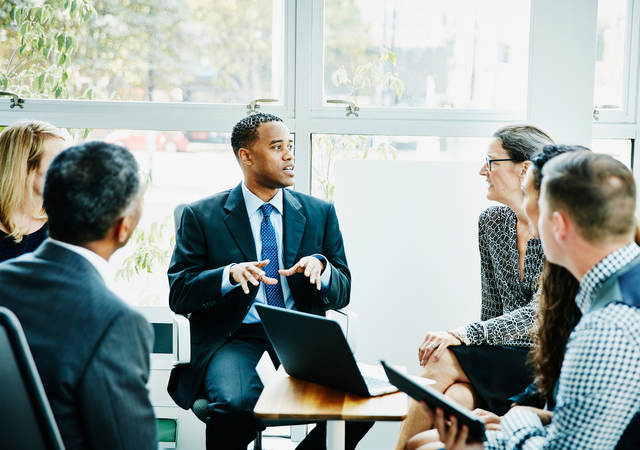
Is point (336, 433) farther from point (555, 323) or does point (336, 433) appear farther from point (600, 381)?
point (600, 381)

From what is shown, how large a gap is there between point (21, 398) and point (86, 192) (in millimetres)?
428

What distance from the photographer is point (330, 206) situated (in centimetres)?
312

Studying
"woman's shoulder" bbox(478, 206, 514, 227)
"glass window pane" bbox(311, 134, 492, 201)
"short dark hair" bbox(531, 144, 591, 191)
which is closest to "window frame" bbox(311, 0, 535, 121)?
"glass window pane" bbox(311, 134, 492, 201)

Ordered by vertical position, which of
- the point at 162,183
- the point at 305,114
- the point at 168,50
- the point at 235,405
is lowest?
the point at 235,405

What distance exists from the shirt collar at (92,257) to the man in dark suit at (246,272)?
1072 mm

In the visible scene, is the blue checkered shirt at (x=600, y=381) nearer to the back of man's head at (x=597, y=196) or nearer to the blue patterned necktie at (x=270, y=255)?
the back of man's head at (x=597, y=196)

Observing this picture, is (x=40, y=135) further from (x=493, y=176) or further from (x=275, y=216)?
(x=493, y=176)

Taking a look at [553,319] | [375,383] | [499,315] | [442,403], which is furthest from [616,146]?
[442,403]

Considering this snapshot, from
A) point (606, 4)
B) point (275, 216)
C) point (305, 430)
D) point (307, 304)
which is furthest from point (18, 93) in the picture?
point (606, 4)

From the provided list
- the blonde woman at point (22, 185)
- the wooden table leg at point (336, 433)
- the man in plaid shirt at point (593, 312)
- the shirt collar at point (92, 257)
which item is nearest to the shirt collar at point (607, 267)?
the man in plaid shirt at point (593, 312)

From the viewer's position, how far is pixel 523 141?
2.82 meters

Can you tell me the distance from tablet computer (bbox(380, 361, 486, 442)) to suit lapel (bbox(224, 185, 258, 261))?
1.34 meters

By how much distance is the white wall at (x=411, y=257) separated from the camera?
3.30 metres

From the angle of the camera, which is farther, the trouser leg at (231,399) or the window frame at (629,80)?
the window frame at (629,80)
